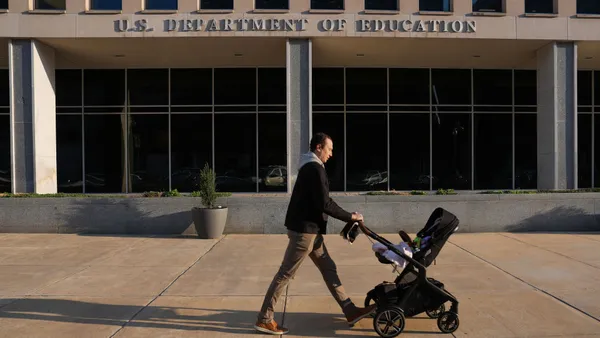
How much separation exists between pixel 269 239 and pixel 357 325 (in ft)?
19.5

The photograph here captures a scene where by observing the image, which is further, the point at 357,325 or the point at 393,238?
the point at 393,238

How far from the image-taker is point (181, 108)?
1833cm

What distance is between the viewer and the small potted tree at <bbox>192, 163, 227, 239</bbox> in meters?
11.0

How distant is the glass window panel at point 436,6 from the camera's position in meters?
A: 14.9

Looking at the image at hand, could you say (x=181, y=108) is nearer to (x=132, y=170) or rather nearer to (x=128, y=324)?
(x=132, y=170)

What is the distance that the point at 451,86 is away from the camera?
18.6 metres

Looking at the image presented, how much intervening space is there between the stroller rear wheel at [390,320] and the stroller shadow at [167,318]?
23 centimetres

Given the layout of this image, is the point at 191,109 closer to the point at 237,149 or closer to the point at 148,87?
the point at 148,87

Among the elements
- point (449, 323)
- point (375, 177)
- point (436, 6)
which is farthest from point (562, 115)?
point (449, 323)

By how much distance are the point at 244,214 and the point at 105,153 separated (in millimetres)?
9247

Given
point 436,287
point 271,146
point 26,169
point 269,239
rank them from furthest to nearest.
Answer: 1. point 271,146
2. point 26,169
3. point 269,239
4. point 436,287

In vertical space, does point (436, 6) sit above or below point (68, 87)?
above

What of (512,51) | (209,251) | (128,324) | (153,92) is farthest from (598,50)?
(128,324)

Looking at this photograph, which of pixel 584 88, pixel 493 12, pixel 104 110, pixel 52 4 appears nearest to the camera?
pixel 52 4
